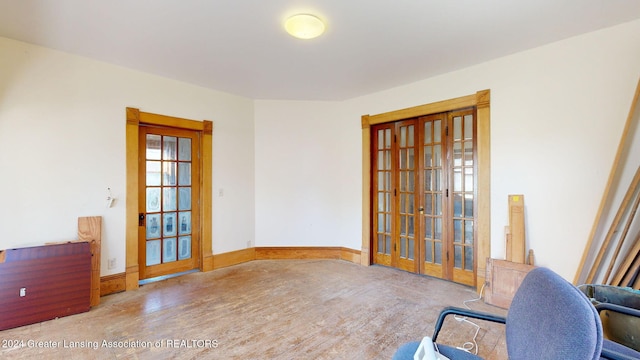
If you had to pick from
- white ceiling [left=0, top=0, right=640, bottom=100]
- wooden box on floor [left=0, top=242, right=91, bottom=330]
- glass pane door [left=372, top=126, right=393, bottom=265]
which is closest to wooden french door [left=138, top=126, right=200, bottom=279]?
wooden box on floor [left=0, top=242, right=91, bottom=330]

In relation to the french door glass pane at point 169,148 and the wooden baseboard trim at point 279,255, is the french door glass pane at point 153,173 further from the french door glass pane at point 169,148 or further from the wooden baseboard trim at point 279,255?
the wooden baseboard trim at point 279,255

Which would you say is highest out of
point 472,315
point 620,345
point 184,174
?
point 184,174

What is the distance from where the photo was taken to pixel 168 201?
391 centimetres

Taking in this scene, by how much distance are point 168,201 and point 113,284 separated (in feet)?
3.84

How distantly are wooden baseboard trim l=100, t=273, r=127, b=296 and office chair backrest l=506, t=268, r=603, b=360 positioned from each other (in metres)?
3.93

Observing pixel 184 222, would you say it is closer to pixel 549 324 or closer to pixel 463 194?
→ pixel 463 194

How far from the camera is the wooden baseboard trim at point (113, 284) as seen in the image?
3.24m

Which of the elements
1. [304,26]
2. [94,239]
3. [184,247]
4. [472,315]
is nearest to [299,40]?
[304,26]

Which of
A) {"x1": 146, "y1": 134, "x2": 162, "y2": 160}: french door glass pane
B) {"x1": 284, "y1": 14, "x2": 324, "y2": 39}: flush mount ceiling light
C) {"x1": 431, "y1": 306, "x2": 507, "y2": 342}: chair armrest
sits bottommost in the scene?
{"x1": 431, "y1": 306, "x2": 507, "y2": 342}: chair armrest

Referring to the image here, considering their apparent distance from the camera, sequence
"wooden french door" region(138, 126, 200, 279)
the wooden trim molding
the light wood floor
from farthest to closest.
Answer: the wooden trim molding → "wooden french door" region(138, 126, 200, 279) → the light wood floor

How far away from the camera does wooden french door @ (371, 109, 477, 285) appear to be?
353 cm

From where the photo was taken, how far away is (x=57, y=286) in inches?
106

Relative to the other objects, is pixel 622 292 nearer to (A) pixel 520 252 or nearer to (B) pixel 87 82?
(A) pixel 520 252

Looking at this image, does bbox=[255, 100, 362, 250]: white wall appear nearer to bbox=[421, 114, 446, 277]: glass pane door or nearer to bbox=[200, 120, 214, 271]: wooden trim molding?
bbox=[200, 120, 214, 271]: wooden trim molding
